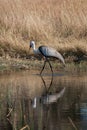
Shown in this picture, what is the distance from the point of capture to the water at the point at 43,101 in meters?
7.73

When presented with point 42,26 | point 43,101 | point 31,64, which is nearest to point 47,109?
point 43,101

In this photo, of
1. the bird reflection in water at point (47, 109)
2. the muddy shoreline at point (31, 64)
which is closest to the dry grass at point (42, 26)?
the muddy shoreline at point (31, 64)

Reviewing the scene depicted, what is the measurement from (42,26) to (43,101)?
7.28 metres

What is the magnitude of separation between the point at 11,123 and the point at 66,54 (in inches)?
330

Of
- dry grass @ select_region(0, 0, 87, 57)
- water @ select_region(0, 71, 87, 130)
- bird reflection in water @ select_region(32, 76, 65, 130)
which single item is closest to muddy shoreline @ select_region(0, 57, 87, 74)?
dry grass @ select_region(0, 0, 87, 57)

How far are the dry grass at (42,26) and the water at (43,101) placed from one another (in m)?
2.48

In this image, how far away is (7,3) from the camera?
17.6 meters

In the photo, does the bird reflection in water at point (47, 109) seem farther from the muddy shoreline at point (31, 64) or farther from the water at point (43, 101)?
the muddy shoreline at point (31, 64)

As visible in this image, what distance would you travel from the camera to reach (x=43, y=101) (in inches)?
384

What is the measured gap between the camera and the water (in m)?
7.73

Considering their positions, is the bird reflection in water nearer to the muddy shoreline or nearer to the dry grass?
the muddy shoreline

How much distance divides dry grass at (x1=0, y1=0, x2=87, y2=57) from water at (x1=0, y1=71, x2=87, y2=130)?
2.48 metres

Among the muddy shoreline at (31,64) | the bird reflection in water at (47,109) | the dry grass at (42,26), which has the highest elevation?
the dry grass at (42,26)

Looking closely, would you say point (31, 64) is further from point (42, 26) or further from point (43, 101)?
point (43, 101)
